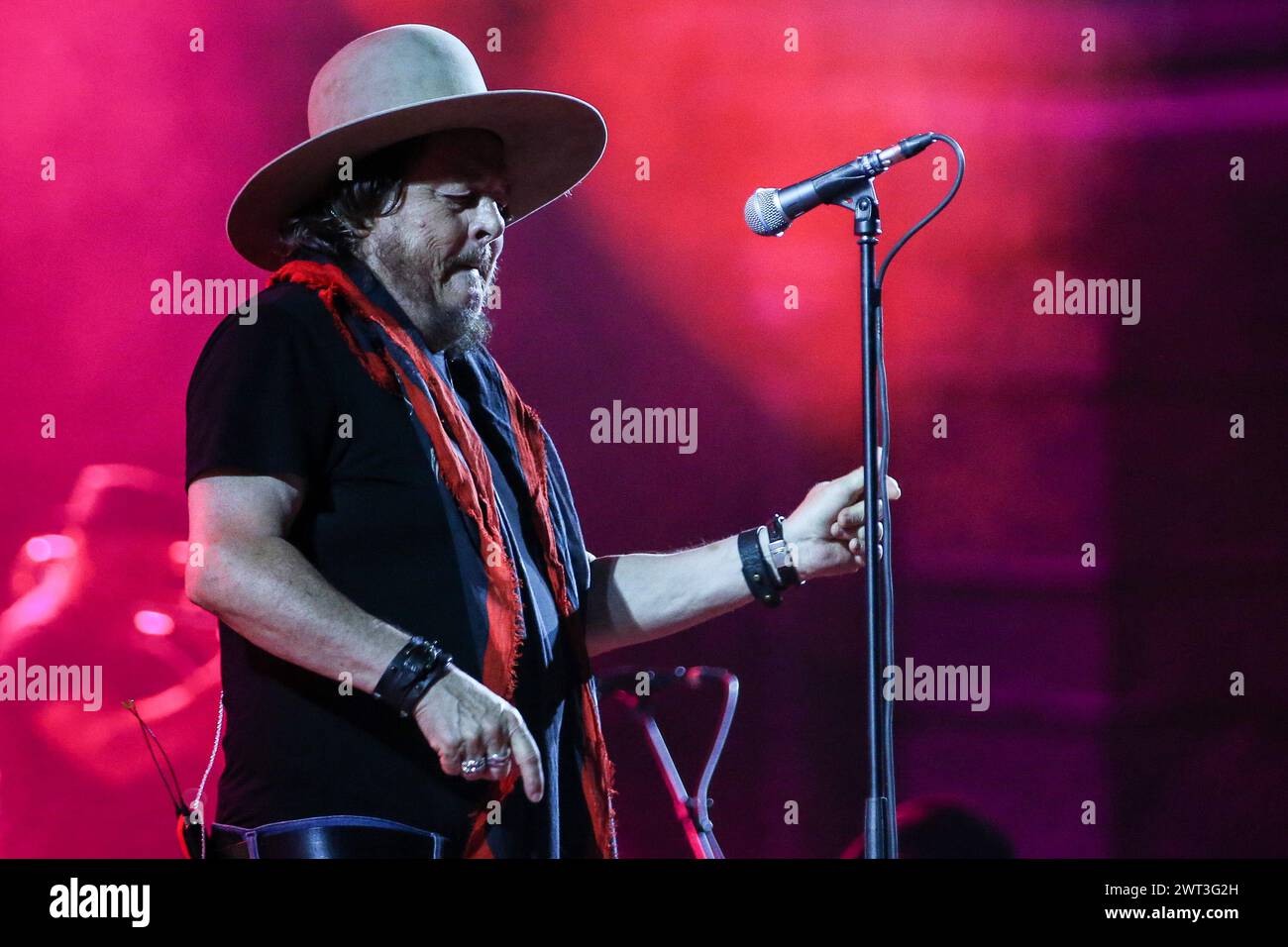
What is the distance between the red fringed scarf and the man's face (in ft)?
0.28

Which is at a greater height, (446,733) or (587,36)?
(587,36)

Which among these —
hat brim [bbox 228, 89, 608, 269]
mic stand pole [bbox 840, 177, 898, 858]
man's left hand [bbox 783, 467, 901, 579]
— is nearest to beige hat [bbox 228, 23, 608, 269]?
hat brim [bbox 228, 89, 608, 269]

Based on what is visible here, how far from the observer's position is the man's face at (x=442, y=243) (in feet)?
6.21

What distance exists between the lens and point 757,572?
200 cm

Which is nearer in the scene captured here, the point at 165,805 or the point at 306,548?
the point at 306,548

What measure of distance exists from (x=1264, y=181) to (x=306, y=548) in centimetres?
213

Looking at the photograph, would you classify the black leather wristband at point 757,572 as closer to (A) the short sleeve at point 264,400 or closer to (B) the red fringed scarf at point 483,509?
(B) the red fringed scarf at point 483,509

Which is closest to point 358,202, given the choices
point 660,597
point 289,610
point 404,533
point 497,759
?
A: point 404,533

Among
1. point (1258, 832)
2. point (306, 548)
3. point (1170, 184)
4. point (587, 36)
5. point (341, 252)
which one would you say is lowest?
point (1258, 832)

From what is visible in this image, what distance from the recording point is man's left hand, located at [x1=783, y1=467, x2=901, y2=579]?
187 cm

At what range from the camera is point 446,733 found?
152 centimetres

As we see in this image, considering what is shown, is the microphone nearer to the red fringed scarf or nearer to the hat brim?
the hat brim
